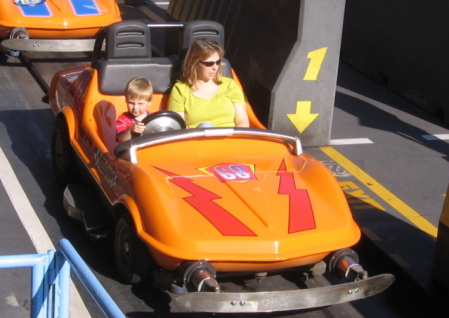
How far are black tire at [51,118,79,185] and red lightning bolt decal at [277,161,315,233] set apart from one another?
1.95 meters

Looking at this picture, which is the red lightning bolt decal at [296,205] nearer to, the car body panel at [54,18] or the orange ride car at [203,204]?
the orange ride car at [203,204]

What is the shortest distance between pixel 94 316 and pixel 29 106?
4273 mm

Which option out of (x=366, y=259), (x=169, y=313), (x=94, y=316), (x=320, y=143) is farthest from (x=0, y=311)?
(x=320, y=143)

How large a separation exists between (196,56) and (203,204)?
145 cm

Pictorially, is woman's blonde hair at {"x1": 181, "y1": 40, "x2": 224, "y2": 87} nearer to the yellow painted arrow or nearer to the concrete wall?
the yellow painted arrow

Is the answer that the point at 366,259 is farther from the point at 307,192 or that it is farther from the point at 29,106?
the point at 29,106

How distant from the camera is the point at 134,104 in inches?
214

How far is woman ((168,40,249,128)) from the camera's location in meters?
5.63

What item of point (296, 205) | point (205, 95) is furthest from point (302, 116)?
point (296, 205)

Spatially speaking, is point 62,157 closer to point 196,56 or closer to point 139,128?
point 139,128

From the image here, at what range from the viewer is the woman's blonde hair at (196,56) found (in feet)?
18.2

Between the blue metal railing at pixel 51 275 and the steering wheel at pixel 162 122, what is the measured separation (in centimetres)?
226

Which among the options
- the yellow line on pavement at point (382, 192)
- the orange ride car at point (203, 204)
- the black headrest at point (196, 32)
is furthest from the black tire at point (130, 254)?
the yellow line on pavement at point (382, 192)

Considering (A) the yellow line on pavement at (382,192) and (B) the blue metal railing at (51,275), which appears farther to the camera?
(A) the yellow line on pavement at (382,192)
